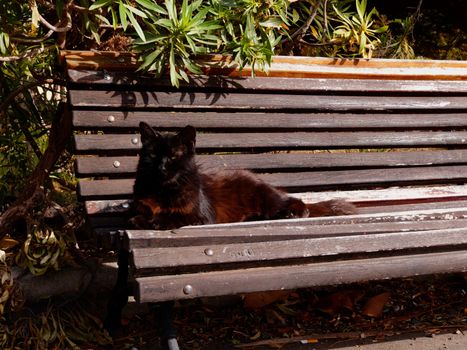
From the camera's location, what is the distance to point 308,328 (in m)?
3.88

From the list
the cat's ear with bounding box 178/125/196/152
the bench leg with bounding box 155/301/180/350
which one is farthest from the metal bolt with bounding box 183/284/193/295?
the cat's ear with bounding box 178/125/196/152

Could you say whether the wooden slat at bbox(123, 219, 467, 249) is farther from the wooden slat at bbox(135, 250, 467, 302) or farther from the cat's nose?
the cat's nose

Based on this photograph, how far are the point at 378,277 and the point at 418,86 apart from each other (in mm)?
1862

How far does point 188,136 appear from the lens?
314cm

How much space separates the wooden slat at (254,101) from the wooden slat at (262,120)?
0.04 metres

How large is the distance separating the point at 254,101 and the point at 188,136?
0.95m

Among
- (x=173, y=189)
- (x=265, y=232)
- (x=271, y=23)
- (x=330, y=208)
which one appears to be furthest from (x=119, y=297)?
(x=271, y=23)

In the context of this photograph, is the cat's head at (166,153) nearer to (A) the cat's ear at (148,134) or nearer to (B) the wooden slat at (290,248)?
(A) the cat's ear at (148,134)

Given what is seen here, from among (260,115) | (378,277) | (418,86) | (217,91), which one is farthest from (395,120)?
Answer: (378,277)

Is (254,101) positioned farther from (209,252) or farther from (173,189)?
(209,252)

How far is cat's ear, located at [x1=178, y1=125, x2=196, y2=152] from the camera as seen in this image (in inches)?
123

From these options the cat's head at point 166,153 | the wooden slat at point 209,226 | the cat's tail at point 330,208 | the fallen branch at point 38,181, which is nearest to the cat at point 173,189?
the cat's head at point 166,153

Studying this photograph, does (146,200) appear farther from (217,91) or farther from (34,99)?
(34,99)

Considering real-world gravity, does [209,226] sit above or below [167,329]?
above
